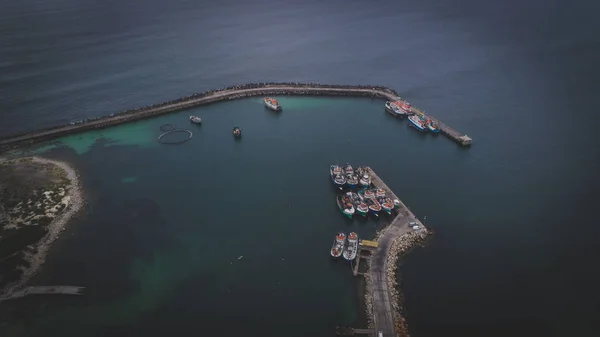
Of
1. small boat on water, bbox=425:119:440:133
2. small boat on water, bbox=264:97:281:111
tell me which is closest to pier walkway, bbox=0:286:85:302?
small boat on water, bbox=264:97:281:111

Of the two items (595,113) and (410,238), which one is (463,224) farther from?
(595,113)

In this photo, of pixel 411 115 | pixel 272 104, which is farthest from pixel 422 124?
pixel 272 104

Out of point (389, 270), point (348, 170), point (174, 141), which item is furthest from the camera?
point (174, 141)

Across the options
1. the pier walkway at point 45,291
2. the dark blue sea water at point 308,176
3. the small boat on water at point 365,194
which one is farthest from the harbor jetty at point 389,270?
the pier walkway at point 45,291

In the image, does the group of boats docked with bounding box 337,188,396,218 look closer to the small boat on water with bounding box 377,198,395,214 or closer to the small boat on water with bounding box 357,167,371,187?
the small boat on water with bounding box 377,198,395,214

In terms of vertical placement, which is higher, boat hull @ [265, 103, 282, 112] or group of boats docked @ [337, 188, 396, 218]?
boat hull @ [265, 103, 282, 112]

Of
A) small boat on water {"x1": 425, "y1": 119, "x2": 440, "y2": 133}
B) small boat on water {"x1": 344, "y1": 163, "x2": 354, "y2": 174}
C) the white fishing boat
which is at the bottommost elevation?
small boat on water {"x1": 344, "y1": 163, "x2": 354, "y2": 174}

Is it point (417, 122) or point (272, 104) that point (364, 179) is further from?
point (272, 104)

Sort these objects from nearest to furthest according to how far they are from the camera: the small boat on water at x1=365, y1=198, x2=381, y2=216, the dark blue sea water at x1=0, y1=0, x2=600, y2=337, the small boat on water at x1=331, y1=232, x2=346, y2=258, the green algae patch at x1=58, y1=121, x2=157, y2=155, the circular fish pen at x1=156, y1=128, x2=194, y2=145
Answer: the dark blue sea water at x1=0, y1=0, x2=600, y2=337, the small boat on water at x1=331, y1=232, x2=346, y2=258, the small boat on water at x1=365, y1=198, x2=381, y2=216, the green algae patch at x1=58, y1=121, x2=157, y2=155, the circular fish pen at x1=156, y1=128, x2=194, y2=145
